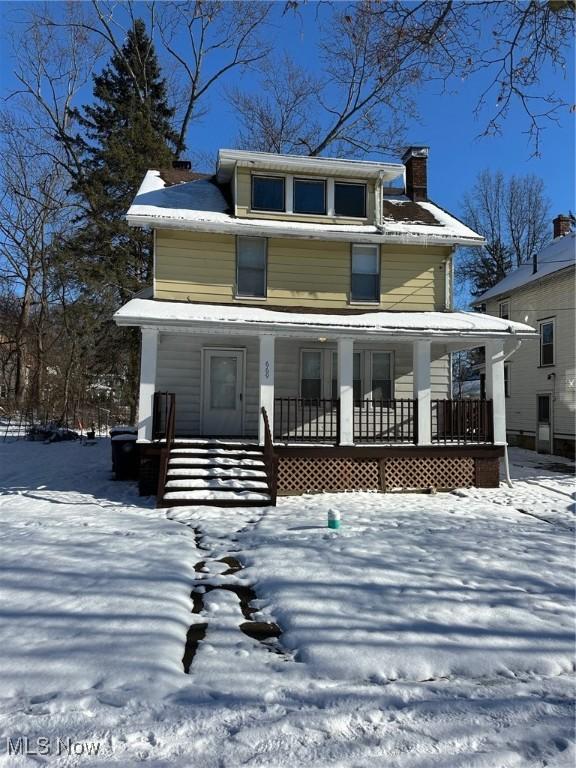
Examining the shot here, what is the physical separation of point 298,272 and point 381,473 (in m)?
4.92

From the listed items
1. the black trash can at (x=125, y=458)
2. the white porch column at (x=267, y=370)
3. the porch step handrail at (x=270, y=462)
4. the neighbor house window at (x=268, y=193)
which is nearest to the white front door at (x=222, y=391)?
the black trash can at (x=125, y=458)

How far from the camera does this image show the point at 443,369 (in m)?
12.3

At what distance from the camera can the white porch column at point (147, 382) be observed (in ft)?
30.4

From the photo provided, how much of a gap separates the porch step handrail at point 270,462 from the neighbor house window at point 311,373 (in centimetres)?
235

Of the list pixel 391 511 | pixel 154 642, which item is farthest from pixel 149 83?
pixel 154 642

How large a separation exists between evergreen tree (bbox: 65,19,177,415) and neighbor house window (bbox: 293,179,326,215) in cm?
1028

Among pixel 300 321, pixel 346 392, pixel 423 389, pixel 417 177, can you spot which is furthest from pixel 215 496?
pixel 417 177

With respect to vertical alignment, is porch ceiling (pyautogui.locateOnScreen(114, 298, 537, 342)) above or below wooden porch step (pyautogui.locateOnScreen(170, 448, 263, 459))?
above

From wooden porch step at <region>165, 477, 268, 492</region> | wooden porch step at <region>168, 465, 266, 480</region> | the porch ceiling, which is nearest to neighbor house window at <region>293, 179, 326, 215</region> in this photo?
the porch ceiling

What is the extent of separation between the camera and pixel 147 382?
929 centimetres

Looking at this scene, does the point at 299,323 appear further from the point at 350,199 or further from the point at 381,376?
the point at 350,199

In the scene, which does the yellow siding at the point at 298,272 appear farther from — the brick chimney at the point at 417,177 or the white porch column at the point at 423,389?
the brick chimney at the point at 417,177

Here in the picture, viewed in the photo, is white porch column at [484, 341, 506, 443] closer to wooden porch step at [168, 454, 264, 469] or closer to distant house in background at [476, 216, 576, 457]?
wooden porch step at [168, 454, 264, 469]

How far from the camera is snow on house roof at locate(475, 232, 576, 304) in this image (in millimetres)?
17688
